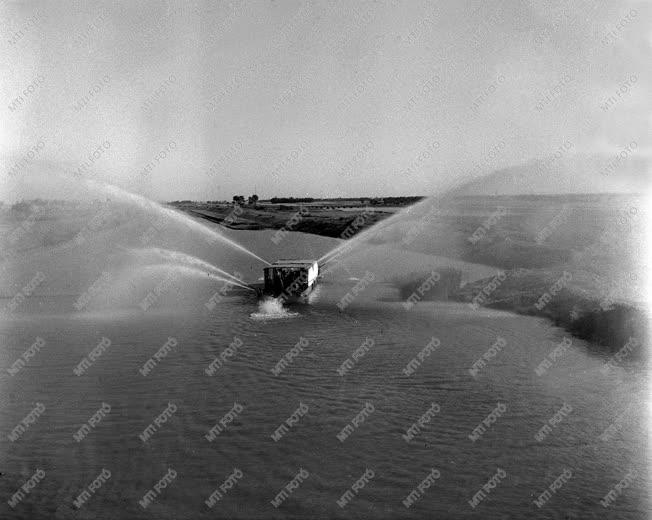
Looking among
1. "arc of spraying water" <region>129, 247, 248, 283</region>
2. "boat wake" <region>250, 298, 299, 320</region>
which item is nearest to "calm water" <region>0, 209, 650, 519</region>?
"boat wake" <region>250, 298, 299, 320</region>

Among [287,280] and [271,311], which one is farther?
[287,280]

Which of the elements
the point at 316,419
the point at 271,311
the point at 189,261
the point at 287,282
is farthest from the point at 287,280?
the point at 316,419

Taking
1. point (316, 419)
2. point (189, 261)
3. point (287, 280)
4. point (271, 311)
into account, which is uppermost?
point (287, 280)

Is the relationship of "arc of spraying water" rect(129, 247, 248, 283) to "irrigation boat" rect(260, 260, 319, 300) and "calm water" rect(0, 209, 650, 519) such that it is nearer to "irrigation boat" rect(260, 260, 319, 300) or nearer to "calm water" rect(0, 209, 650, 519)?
"irrigation boat" rect(260, 260, 319, 300)

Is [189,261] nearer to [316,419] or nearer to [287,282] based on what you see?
[287,282]

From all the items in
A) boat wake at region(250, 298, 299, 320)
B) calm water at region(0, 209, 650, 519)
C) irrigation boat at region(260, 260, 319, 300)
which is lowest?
calm water at region(0, 209, 650, 519)

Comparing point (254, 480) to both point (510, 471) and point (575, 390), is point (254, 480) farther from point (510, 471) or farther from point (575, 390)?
point (575, 390)

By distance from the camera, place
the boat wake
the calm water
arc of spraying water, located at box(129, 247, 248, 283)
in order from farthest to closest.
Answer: arc of spraying water, located at box(129, 247, 248, 283) < the boat wake < the calm water

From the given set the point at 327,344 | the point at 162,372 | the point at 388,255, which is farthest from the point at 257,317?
the point at 388,255
